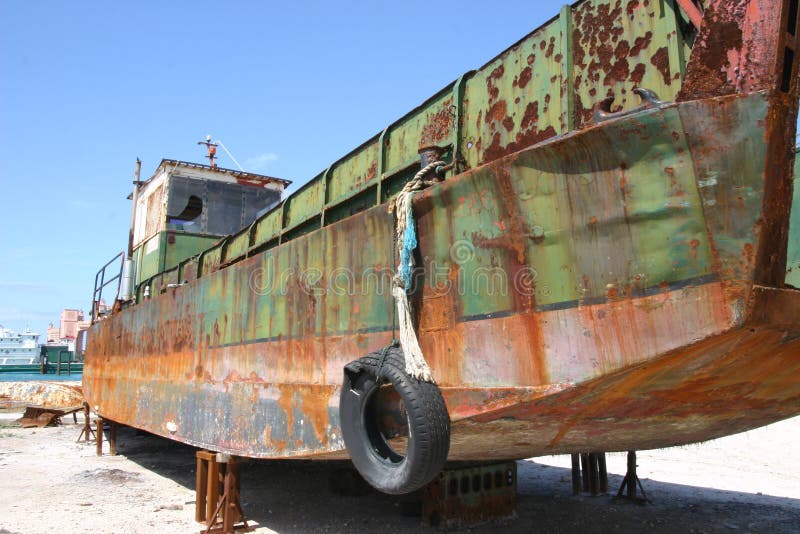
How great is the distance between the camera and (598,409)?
2.98 meters

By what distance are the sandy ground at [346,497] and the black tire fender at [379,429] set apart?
2.62 meters

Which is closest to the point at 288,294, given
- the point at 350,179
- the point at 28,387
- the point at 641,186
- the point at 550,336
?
the point at 350,179

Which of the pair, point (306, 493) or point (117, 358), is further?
point (117, 358)

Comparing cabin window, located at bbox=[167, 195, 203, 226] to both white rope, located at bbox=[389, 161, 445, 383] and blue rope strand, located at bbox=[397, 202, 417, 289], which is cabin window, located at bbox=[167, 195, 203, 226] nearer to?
white rope, located at bbox=[389, 161, 445, 383]

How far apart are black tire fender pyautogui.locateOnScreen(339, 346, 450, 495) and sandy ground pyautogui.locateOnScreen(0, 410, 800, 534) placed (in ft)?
8.60

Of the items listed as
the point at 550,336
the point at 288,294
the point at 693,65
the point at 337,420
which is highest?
the point at 693,65

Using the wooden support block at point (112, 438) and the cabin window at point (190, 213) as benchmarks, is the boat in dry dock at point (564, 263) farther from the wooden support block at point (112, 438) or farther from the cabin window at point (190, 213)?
the wooden support block at point (112, 438)

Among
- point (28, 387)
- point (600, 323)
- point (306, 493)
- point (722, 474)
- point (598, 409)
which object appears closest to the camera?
point (600, 323)

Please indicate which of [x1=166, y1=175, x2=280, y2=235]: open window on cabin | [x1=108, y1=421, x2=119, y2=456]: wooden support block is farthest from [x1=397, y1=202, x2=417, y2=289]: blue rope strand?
[x1=108, y1=421, x2=119, y2=456]: wooden support block

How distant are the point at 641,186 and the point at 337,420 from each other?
7.93 ft

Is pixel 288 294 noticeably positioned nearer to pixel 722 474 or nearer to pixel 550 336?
pixel 550 336

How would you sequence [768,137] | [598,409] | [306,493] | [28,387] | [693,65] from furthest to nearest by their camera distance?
[28,387] < [306,493] < [598,409] < [693,65] < [768,137]

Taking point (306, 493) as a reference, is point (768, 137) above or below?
above

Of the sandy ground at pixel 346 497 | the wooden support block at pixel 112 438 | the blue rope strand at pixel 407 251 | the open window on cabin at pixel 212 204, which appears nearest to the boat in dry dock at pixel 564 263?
the blue rope strand at pixel 407 251
